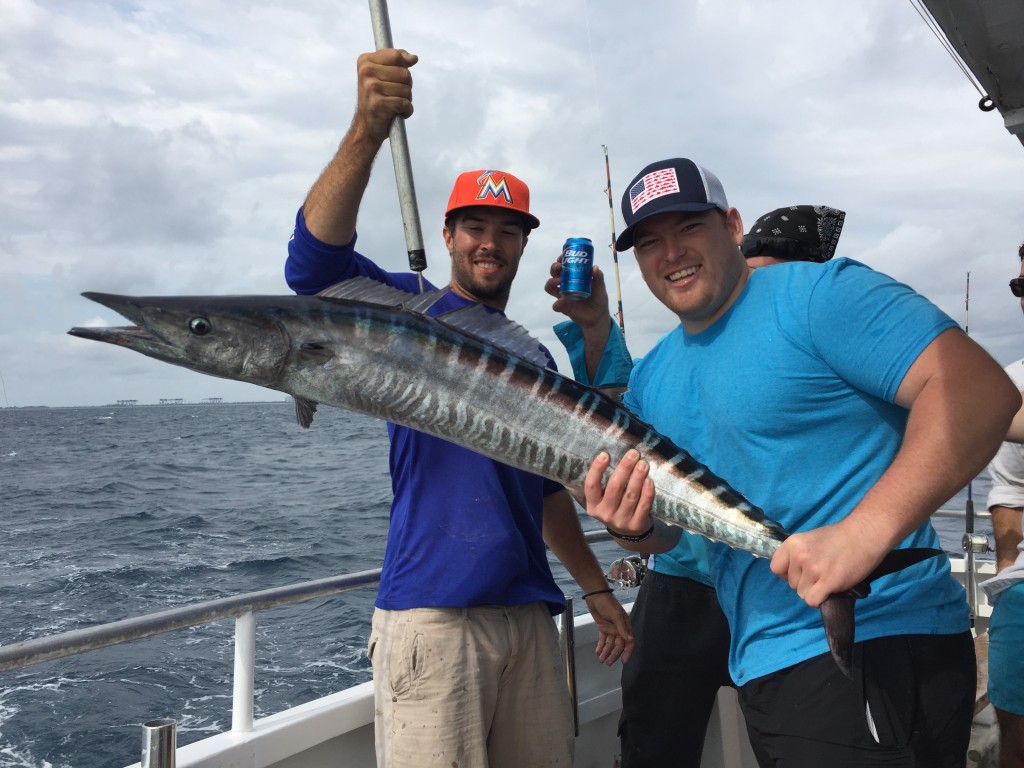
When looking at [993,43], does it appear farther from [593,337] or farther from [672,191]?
[593,337]

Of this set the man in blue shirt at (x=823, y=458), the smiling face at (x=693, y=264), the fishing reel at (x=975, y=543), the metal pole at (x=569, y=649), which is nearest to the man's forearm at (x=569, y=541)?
the metal pole at (x=569, y=649)

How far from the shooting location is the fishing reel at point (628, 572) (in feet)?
13.2

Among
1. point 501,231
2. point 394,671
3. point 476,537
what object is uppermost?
point 501,231

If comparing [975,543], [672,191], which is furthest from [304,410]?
[975,543]

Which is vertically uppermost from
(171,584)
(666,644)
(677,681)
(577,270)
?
(577,270)

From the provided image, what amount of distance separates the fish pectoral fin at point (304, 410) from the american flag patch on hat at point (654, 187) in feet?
3.74

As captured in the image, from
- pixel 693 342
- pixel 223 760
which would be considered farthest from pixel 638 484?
pixel 223 760

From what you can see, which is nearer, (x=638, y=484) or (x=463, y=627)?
(x=638, y=484)

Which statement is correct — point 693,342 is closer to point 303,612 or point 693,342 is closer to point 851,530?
point 851,530

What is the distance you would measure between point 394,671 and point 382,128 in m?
1.81

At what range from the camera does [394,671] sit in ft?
8.70

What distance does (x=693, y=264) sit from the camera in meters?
2.30

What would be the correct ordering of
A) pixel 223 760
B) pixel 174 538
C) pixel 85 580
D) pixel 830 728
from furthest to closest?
1. pixel 174 538
2. pixel 85 580
3. pixel 223 760
4. pixel 830 728

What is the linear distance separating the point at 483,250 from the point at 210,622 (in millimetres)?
1680
